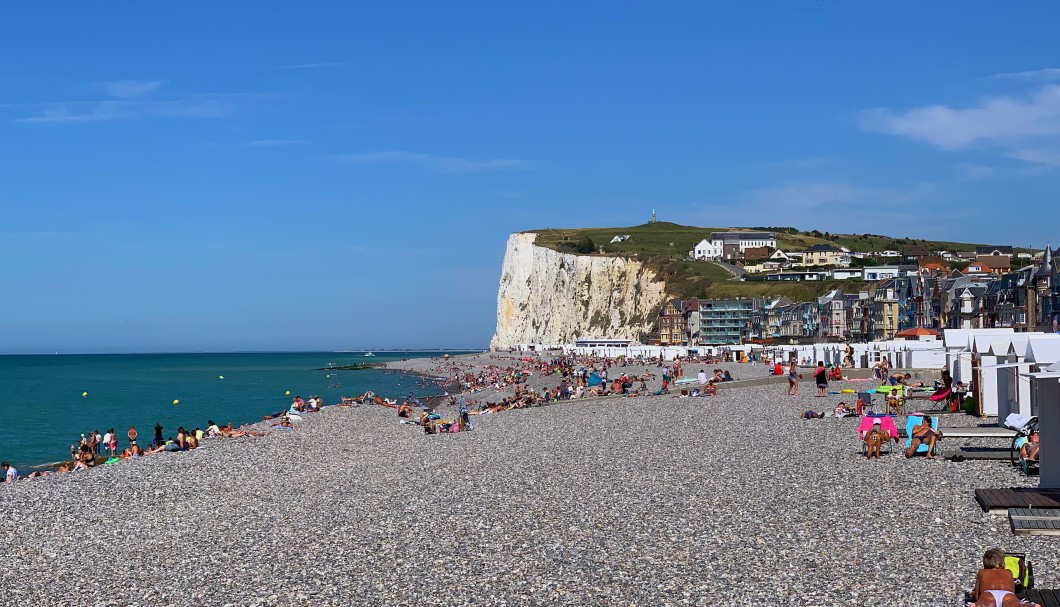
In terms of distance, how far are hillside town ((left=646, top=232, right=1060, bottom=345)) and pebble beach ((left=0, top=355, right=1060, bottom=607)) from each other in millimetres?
35004

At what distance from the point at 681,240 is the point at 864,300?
8353cm

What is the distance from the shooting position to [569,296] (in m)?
134

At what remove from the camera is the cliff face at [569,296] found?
4934 inches

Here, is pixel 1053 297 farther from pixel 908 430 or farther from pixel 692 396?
pixel 908 430

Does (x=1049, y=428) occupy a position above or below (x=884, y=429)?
above

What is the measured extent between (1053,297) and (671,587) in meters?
54.5

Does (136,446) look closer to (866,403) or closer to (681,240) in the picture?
(866,403)

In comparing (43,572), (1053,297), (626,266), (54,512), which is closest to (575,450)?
(54,512)

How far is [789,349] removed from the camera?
66.6 meters

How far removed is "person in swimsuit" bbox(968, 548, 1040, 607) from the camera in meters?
7.91

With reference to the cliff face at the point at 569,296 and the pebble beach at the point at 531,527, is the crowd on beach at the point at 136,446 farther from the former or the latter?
the cliff face at the point at 569,296

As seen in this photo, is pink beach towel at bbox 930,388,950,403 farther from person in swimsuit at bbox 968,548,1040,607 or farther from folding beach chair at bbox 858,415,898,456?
person in swimsuit at bbox 968,548,1040,607

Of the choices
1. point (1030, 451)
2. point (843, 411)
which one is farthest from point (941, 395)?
point (1030, 451)

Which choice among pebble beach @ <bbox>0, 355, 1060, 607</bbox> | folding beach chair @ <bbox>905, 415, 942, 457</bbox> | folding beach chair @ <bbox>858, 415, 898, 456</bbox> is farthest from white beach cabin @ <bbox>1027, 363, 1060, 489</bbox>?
folding beach chair @ <bbox>858, 415, 898, 456</bbox>
